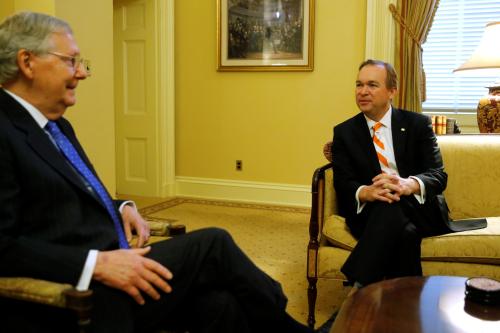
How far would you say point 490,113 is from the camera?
10.3 ft

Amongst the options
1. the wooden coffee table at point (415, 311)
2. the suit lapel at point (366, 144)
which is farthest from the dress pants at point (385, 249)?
the wooden coffee table at point (415, 311)

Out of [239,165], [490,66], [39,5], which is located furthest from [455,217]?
[39,5]

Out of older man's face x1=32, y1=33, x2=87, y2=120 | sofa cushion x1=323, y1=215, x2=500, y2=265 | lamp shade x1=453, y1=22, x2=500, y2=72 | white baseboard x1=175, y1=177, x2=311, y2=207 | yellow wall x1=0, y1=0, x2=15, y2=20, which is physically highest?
yellow wall x1=0, y1=0, x2=15, y2=20

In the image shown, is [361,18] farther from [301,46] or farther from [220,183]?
[220,183]

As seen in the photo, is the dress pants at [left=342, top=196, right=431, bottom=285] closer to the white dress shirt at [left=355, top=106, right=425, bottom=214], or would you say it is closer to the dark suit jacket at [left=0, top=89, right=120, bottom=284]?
the white dress shirt at [left=355, top=106, right=425, bottom=214]

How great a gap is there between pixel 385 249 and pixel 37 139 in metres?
1.36

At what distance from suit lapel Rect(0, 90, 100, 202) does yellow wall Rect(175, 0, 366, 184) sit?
3.58m

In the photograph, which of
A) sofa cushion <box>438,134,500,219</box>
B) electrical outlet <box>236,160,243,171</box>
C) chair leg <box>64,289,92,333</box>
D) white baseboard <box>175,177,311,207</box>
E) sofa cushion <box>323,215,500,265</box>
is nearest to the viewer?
chair leg <box>64,289,92,333</box>

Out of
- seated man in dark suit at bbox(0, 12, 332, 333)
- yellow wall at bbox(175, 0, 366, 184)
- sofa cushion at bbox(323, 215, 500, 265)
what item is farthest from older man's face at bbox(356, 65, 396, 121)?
yellow wall at bbox(175, 0, 366, 184)

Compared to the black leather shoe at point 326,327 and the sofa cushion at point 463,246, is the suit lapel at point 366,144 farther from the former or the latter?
the black leather shoe at point 326,327

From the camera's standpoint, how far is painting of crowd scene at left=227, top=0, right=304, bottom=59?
15.3 feet

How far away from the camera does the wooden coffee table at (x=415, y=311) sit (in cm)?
127

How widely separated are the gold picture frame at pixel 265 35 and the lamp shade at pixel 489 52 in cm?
166

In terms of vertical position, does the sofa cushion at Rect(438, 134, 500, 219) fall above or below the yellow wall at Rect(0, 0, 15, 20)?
below
